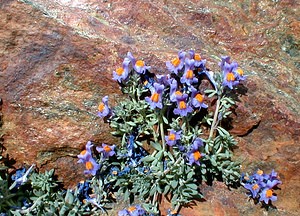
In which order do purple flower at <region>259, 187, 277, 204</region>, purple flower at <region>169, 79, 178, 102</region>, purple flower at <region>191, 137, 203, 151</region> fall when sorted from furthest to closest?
purple flower at <region>259, 187, 277, 204</region> → purple flower at <region>169, 79, 178, 102</region> → purple flower at <region>191, 137, 203, 151</region>

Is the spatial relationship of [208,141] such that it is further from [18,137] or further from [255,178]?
[18,137]

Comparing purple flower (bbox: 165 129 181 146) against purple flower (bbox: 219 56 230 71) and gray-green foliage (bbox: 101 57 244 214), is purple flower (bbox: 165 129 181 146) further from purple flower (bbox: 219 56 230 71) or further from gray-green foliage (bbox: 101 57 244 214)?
purple flower (bbox: 219 56 230 71)

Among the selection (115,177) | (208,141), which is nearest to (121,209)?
(115,177)

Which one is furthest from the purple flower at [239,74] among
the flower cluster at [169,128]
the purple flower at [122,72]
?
the purple flower at [122,72]

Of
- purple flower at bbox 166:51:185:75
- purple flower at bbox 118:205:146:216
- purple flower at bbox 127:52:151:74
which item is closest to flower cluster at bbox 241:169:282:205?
purple flower at bbox 118:205:146:216

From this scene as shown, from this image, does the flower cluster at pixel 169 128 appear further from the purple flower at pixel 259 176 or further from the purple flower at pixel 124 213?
the purple flower at pixel 259 176
